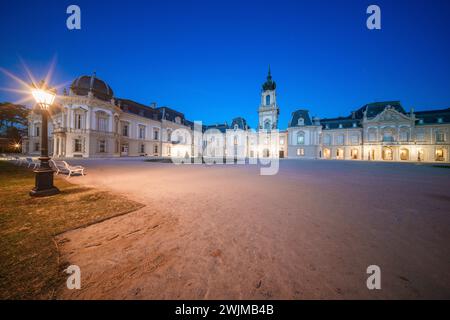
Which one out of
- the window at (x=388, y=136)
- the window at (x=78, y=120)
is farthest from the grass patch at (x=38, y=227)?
the window at (x=388, y=136)

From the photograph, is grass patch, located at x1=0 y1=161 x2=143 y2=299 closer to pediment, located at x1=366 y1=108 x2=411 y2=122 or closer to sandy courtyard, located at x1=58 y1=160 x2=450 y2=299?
sandy courtyard, located at x1=58 y1=160 x2=450 y2=299

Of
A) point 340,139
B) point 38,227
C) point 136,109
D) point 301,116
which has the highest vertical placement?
point 301,116

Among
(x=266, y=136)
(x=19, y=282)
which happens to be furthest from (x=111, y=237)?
(x=266, y=136)

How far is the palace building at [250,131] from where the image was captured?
25422mm

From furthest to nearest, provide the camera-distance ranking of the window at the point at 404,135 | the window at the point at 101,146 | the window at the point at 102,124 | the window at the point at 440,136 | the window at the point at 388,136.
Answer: the window at the point at 388,136 → the window at the point at 404,135 → the window at the point at 440,136 → the window at the point at 101,146 → the window at the point at 102,124

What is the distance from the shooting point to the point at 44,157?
17.9 feet

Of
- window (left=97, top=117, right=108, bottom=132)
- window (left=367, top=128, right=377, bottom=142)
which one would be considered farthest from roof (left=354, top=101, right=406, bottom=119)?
window (left=97, top=117, right=108, bottom=132)

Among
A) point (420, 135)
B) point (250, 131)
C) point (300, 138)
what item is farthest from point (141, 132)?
point (420, 135)

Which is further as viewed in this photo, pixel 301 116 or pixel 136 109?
pixel 301 116

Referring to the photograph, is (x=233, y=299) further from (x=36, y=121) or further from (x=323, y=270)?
(x=36, y=121)

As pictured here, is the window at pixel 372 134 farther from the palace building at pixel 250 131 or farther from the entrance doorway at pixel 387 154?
the entrance doorway at pixel 387 154

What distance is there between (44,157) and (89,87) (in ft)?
92.6

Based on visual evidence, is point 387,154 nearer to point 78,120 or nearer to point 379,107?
point 379,107

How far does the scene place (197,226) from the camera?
329cm
